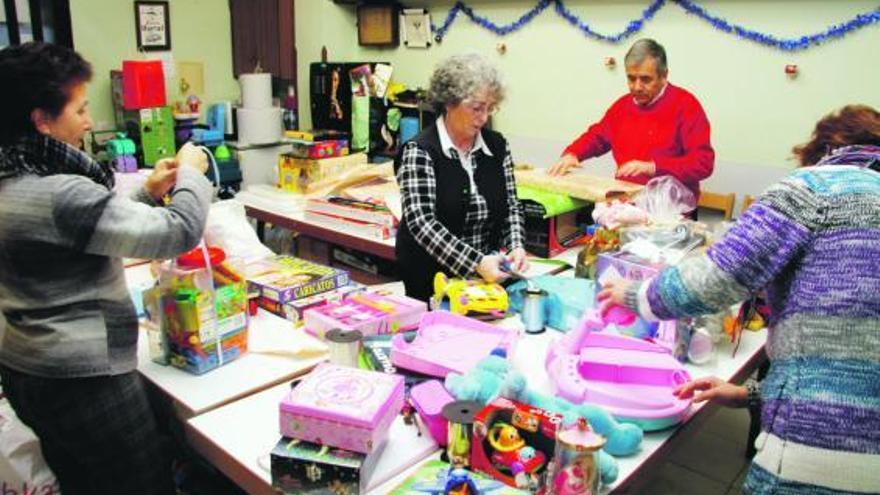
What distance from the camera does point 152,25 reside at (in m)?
4.80

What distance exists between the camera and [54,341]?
57.8 inches

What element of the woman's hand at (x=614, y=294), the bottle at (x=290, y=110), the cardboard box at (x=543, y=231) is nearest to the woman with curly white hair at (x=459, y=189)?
the cardboard box at (x=543, y=231)

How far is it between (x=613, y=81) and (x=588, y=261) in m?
1.99

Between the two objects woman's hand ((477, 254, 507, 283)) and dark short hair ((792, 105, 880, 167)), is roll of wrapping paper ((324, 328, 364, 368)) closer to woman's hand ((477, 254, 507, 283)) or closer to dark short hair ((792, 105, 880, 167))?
woman's hand ((477, 254, 507, 283))

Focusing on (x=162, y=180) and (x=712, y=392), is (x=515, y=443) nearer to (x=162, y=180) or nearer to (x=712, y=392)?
(x=712, y=392)

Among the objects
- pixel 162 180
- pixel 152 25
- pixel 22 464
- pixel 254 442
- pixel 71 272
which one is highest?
pixel 152 25

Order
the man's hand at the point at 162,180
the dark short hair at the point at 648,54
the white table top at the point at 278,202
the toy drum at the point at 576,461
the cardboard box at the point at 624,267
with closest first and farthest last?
the toy drum at the point at 576,461
the man's hand at the point at 162,180
the cardboard box at the point at 624,267
the dark short hair at the point at 648,54
the white table top at the point at 278,202

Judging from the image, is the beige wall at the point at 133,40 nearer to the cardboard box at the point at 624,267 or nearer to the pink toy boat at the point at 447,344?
the pink toy boat at the point at 447,344

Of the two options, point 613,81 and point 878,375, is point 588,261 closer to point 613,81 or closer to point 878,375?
point 878,375

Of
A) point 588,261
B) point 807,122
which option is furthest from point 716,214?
point 588,261

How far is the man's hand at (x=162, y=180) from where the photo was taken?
183 cm

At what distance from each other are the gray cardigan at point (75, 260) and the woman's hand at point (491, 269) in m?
0.93

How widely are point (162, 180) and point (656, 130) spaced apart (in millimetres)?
2268

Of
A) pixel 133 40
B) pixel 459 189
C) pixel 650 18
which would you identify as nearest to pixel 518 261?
pixel 459 189
